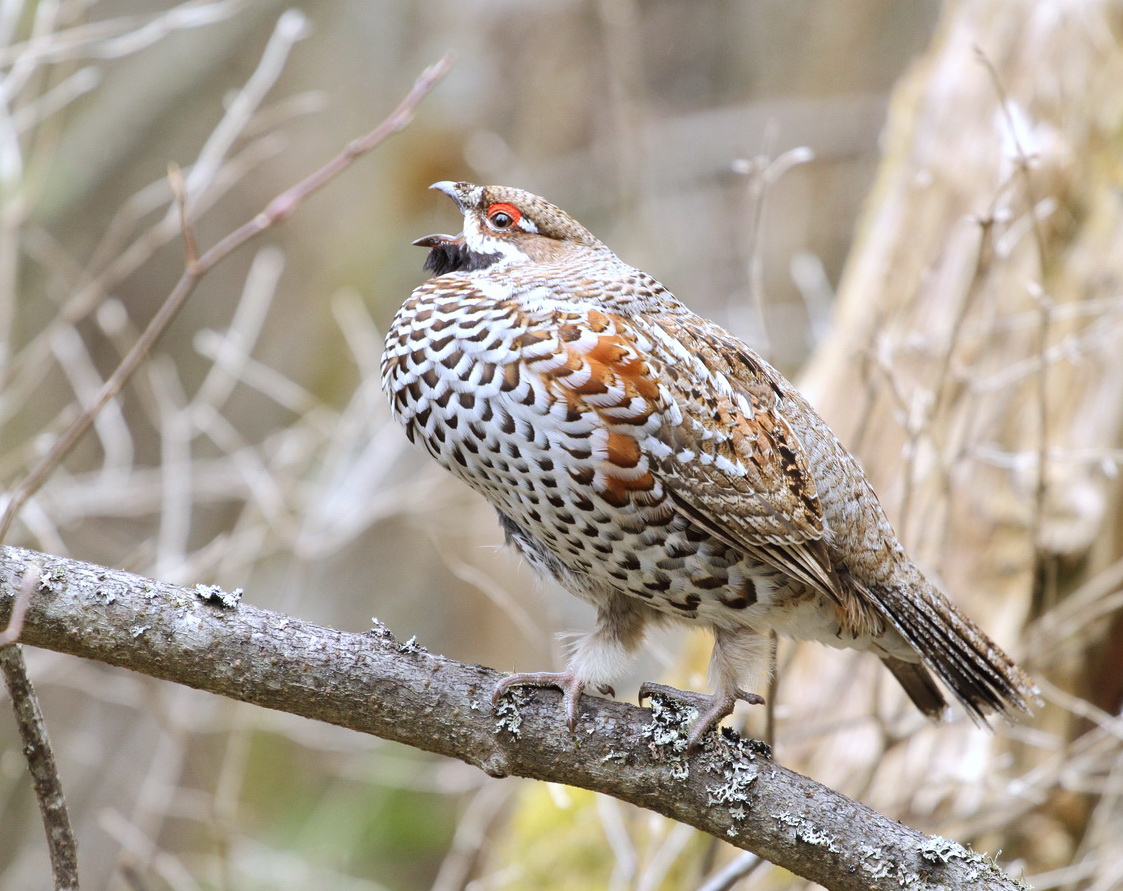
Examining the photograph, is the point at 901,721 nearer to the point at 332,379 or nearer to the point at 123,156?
the point at 332,379

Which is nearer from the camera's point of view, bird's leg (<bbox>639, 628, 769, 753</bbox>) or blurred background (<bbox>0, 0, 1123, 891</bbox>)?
bird's leg (<bbox>639, 628, 769, 753</bbox>)

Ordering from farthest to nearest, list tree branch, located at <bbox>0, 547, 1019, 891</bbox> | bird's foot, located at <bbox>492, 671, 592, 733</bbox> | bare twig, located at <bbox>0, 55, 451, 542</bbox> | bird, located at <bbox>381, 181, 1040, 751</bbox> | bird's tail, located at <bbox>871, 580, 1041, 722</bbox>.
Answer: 1. bird's tail, located at <bbox>871, 580, 1041, 722</bbox>
2. bird, located at <bbox>381, 181, 1040, 751</bbox>
3. bird's foot, located at <bbox>492, 671, 592, 733</bbox>
4. tree branch, located at <bbox>0, 547, 1019, 891</bbox>
5. bare twig, located at <bbox>0, 55, 451, 542</bbox>

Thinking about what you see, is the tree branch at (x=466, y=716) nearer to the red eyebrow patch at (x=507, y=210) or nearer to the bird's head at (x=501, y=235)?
the bird's head at (x=501, y=235)

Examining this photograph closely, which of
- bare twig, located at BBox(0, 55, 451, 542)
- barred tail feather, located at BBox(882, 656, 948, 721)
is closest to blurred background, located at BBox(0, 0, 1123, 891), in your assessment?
barred tail feather, located at BBox(882, 656, 948, 721)

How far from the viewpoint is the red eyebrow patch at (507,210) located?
129 inches

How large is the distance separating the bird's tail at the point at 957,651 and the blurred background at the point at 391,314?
49cm

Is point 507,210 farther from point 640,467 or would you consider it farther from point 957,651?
point 957,651

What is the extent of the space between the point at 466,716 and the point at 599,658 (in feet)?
1.83

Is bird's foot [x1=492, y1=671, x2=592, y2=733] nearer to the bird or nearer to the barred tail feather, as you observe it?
the bird

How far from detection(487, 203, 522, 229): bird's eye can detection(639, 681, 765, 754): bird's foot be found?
1363 millimetres

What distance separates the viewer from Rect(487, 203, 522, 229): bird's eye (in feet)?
10.8

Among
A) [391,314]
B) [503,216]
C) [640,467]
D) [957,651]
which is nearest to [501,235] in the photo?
[503,216]

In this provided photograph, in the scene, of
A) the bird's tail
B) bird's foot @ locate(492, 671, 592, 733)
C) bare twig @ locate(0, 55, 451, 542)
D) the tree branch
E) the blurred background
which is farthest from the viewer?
the blurred background

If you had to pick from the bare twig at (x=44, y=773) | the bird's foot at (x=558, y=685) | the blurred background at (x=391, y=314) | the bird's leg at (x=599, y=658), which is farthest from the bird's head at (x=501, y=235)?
the bare twig at (x=44, y=773)
